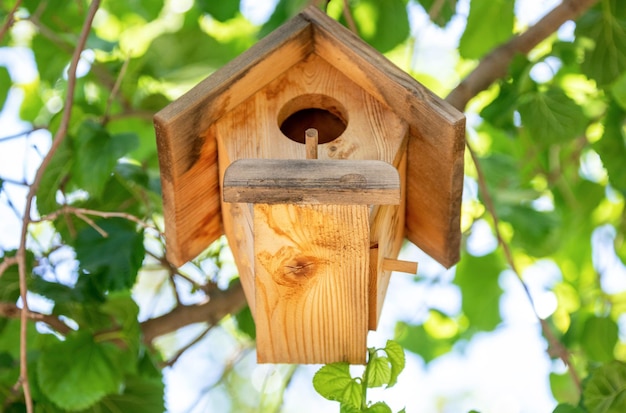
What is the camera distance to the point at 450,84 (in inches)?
140

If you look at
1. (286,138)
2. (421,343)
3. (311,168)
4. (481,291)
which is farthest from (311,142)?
(421,343)

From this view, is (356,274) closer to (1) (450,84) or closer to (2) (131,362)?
(2) (131,362)

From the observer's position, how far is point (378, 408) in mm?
1546

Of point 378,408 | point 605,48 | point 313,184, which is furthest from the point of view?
point 605,48

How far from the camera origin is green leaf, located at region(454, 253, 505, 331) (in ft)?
10.1

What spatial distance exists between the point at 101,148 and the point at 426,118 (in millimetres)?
822

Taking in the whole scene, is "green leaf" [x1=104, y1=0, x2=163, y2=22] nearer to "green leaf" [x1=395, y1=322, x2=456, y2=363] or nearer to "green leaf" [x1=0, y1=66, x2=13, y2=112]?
"green leaf" [x1=0, y1=66, x2=13, y2=112]

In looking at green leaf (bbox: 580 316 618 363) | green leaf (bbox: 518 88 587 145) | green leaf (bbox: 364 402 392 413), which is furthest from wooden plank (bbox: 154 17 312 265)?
green leaf (bbox: 580 316 618 363)

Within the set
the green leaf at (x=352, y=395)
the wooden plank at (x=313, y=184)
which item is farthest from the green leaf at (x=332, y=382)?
the wooden plank at (x=313, y=184)

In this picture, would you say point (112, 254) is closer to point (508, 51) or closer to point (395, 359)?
point (395, 359)

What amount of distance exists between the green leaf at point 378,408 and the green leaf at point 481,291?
5.11 ft

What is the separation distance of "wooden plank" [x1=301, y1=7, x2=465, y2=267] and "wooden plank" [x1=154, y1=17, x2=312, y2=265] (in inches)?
2.5

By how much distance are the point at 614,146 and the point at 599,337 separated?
1.70 feet

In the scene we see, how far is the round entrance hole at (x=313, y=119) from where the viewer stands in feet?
5.91
